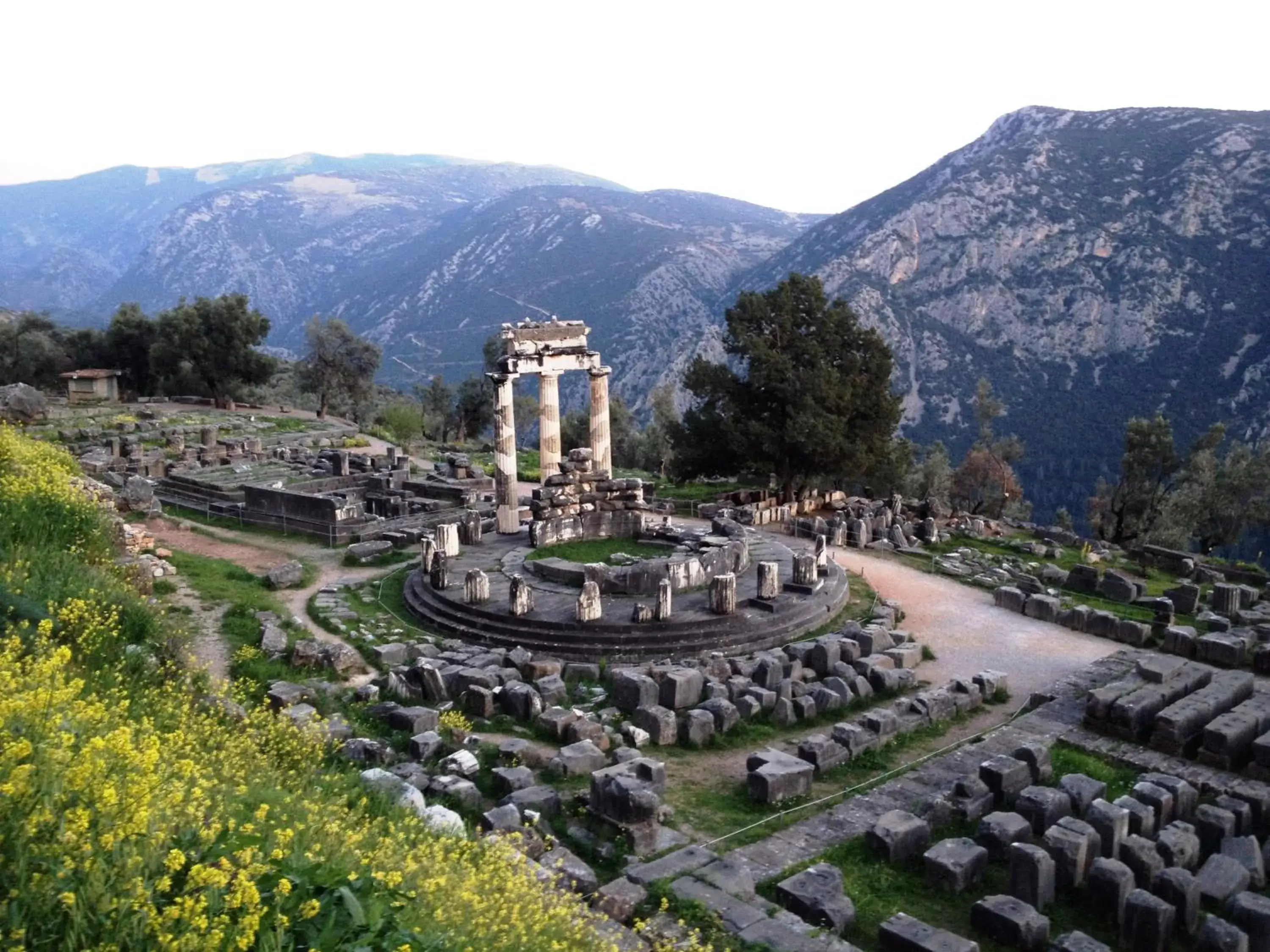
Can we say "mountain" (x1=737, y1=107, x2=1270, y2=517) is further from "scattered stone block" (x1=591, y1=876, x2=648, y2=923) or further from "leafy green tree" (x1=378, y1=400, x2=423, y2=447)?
"scattered stone block" (x1=591, y1=876, x2=648, y2=923)

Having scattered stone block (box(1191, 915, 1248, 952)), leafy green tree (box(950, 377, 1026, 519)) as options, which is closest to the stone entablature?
scattered stone block (box(1191, 915, 1248, 952))

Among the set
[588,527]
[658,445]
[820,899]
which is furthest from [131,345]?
[820,899]

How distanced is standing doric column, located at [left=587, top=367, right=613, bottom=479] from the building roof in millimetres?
41090

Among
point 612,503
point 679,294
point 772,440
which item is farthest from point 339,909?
point 679,294

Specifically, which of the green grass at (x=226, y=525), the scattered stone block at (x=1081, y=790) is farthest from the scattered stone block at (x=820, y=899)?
the green grass at (x=226, y=525)

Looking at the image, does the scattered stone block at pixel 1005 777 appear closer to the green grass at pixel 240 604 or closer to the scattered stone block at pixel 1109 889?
the scattered stone block at pixel 1109 889

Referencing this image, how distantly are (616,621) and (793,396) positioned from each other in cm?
1664

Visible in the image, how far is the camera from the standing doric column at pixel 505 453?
28.4m

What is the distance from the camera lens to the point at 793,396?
3409cm

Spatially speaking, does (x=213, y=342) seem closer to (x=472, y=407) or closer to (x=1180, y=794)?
(x=472, y=407)

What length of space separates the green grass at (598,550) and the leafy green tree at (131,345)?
45.4m

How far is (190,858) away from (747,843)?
8351 millimetres

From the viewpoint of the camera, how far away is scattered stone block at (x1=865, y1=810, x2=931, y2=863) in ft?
39.7

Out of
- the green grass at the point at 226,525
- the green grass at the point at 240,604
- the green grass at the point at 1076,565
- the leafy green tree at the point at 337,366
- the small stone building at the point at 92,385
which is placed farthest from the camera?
the leafy green tree at the point at 337,366
